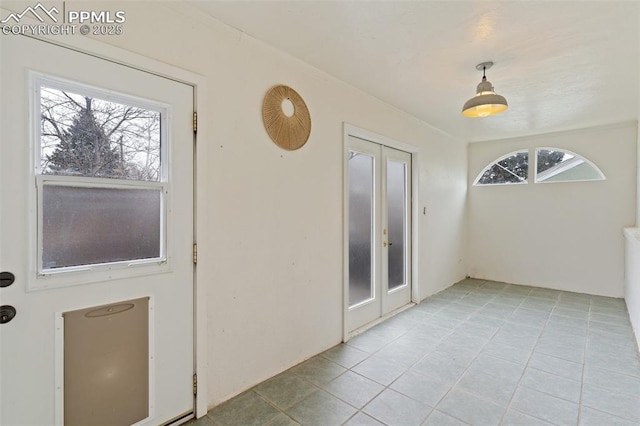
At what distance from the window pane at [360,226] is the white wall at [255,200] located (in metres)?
0.31

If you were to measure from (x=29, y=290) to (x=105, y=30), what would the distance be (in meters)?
1.31

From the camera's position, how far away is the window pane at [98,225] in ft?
4.66

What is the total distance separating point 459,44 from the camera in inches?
86.5

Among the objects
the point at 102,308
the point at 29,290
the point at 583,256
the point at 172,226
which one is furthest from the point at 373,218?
the point at 583,256

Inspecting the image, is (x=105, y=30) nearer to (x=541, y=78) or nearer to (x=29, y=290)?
(x=29, y=290)

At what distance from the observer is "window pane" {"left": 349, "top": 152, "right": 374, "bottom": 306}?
125 inches

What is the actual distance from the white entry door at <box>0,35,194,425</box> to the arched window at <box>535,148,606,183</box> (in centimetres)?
537

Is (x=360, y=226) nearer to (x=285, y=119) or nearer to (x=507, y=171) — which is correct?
(x=285, y=119)

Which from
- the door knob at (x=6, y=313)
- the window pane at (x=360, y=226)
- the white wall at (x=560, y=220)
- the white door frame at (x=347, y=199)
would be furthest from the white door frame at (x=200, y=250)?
the white wall at (x=560, y=220)

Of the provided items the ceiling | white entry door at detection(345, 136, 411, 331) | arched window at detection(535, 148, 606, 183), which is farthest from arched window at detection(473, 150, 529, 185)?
white entry door at detection(345, 136, 411, 331)

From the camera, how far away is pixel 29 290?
4.46ft

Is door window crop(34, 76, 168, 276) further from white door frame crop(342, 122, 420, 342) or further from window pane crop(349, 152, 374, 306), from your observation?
window pane crop(349, 152, 374, 306)

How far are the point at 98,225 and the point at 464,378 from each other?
2.68m

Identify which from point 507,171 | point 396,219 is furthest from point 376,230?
point 507,171
